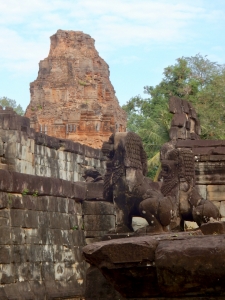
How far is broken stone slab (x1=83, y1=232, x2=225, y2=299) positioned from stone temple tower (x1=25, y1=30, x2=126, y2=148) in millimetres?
26732

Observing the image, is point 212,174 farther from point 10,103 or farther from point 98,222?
point 10,103

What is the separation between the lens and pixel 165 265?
13.1ft

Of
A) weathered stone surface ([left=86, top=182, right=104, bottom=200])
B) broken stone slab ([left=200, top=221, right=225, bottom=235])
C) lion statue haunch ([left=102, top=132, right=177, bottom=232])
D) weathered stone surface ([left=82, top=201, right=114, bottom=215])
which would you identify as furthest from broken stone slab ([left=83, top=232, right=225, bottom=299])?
weathered stone surface ([left=86, top=182, right=104, bottom=200])

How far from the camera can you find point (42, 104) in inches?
1259

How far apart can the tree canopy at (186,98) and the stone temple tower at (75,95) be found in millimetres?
1663

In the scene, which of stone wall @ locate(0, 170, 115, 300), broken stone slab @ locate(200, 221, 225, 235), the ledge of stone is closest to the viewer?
broken stone slab @ locate(200, 221, 225, 235)

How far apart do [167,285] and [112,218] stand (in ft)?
40.6

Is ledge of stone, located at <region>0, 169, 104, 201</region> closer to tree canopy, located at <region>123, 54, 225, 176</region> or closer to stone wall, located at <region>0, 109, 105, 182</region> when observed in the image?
stone wall, located at <region>0, 109, 105, 182</region>

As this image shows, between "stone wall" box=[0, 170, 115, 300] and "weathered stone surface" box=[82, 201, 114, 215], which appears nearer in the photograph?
"stone wall" box=[0, 170, 115, 300]

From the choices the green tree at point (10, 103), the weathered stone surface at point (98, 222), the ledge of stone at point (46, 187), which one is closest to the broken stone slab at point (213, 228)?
the ledge of stone at point (46, 187)

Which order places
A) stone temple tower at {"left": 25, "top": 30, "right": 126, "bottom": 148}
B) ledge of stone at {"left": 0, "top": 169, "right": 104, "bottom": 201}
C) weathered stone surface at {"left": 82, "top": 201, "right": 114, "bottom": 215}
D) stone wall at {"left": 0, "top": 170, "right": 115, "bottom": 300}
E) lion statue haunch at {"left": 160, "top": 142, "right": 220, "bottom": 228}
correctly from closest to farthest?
lion statue haunch at {"left": 160, "top": 142, "right": 220, "bottom": 228} → stone wall at {"left": 0, "top": 170, "right": 115, "bottom": 300} → ledge of stone at {"left": 0, "top": 169, "right": 104, "bottom": 201} → weathered stone surface at {"left": 82, "top": 201, "right": 114, "bottom": 215} → stone temple tower at {"left": 25, "top": 30, "right": 126, "bottom": 148}

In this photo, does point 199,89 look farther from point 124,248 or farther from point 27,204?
point 124,248

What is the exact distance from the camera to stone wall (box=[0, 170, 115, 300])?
12383mm

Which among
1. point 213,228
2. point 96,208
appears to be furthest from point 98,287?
point 96,208
